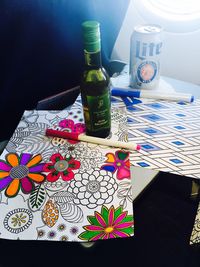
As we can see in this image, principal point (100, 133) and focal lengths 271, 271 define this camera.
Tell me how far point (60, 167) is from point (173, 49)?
1.89ft

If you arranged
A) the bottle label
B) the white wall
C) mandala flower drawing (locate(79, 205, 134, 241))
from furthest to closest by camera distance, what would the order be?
the white wall
the bottle label
mandala flower drawing (locate(79, 205, 134, 241))

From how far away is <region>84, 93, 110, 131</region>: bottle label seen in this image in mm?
522

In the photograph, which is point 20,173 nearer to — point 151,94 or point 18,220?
point 18,220

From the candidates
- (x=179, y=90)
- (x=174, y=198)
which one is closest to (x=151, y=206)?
(x=174, y=198)

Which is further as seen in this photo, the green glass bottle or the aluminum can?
the aluminum can

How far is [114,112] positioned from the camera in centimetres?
65

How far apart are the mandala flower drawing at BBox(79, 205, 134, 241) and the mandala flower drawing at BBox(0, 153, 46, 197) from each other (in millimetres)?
126

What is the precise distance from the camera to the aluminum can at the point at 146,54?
60cm

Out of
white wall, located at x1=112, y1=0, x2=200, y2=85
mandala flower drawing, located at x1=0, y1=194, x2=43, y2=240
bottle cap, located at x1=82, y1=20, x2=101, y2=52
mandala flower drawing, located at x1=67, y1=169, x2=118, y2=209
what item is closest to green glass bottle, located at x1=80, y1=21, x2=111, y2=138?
bottle cap, located at x1=82, y1=20, x2=101, y2=52

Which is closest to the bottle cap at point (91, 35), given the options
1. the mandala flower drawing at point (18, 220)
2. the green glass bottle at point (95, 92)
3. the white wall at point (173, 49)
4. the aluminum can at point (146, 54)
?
the green glass bottle at point (95, 92)

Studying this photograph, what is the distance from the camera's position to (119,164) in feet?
1.70

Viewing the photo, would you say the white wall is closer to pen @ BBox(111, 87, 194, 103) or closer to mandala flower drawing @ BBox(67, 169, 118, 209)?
pen @ BBox(111, 87, 194, 103)

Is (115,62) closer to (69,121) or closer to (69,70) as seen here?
(69,70)

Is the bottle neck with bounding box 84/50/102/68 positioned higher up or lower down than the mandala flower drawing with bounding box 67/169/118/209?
higher up
